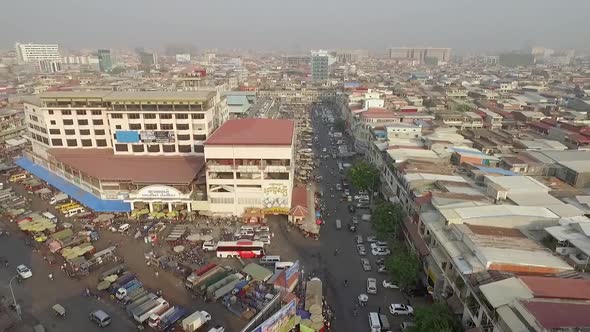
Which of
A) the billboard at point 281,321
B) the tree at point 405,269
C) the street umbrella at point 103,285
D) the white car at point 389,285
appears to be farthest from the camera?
the white car at point 389,285

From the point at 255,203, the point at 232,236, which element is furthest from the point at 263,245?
the point at 255,203

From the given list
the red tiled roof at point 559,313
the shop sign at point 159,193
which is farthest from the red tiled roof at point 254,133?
the red tiled roof at point 559,313

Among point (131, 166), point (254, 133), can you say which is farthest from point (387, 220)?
point (131, 166)

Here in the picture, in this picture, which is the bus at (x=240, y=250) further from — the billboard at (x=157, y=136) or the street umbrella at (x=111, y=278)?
the billboard at (x=157, y=136)

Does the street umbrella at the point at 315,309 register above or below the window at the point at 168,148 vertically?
below

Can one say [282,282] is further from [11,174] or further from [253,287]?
[11,174]

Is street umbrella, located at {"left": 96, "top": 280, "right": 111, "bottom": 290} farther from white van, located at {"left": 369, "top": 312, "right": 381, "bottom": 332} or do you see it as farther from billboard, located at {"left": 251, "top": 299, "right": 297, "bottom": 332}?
white van, located at {"left": 369, "top": 312, "right": 381, "bottom": 332}
